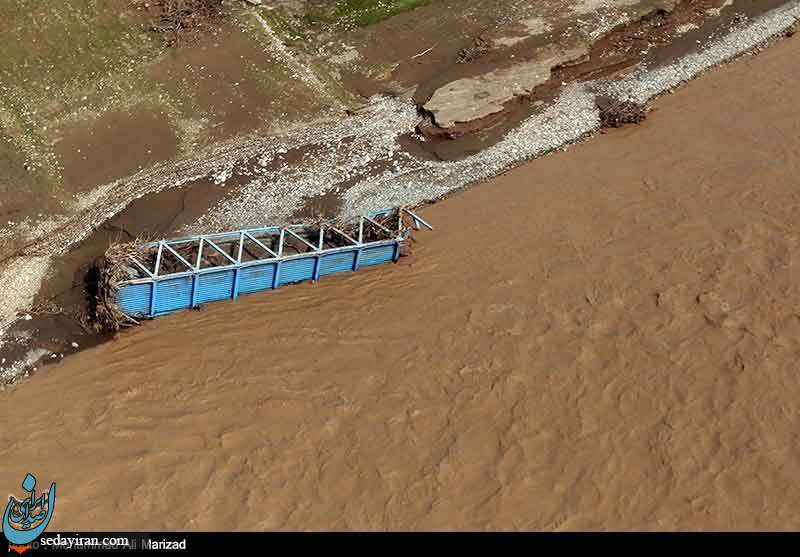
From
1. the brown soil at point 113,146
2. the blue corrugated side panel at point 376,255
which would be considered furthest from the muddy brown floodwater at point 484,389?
the brown soil at point 113,146

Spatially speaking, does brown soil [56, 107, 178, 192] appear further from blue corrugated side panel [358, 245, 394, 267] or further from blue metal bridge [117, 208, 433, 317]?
blue corrugated side panel [358, 245, 394, 267]

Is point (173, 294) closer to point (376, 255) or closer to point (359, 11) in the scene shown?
point (376, 255)

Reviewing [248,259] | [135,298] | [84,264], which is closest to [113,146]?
[84,264]

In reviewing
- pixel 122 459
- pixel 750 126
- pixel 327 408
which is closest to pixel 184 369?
pixel 122 459

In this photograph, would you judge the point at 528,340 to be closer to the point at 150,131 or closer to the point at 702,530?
the point at 702,530

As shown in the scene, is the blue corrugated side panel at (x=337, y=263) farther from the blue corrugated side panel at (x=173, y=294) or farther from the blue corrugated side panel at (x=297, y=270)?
the blue corrugated side panel at (x=173, y=294)

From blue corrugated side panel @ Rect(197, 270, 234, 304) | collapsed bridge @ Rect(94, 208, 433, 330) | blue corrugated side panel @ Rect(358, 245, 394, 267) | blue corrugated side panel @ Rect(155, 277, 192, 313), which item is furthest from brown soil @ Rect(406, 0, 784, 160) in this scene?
blue corrugated side panel @ Rect(155, 277, 192, 313)
